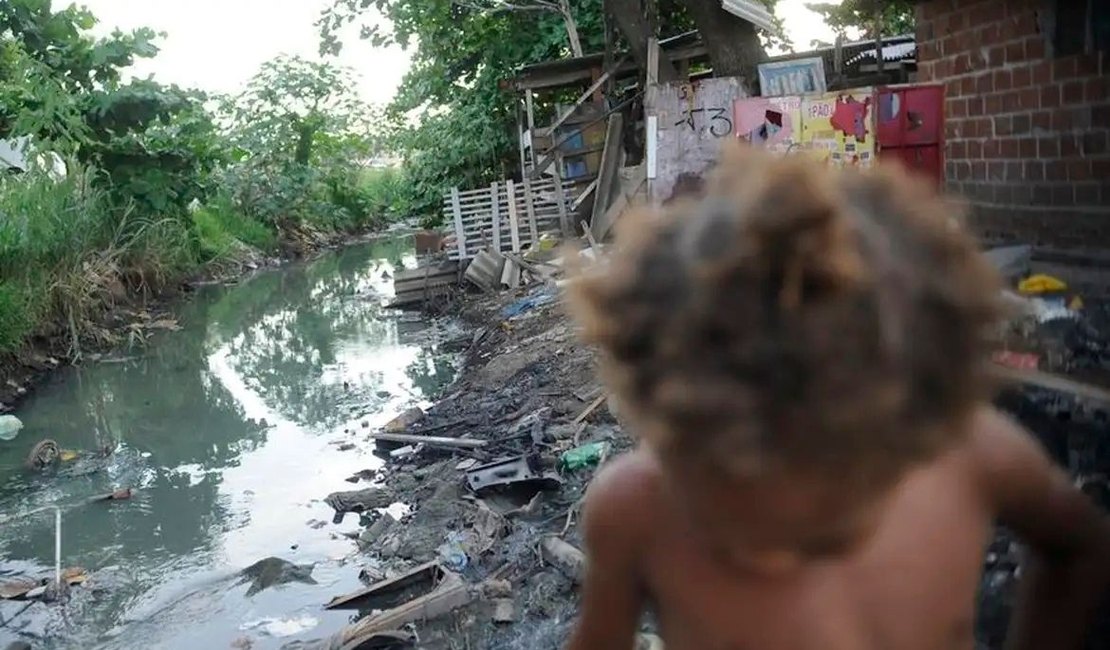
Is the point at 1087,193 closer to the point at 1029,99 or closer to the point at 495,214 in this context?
the point at 1029,99

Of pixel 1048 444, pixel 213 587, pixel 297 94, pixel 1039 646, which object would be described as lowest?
pixel 213 587

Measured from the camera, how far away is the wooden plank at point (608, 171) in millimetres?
13727

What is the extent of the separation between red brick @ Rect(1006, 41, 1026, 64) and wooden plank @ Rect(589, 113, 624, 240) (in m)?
10.1

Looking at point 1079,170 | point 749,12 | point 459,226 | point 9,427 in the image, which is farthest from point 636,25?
point 1079,170

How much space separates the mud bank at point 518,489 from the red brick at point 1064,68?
1794 millimetres

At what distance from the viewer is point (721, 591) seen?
1.06 metres

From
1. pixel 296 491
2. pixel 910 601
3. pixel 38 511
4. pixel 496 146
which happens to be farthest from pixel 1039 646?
pixel 496 146

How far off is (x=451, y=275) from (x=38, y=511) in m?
8.09

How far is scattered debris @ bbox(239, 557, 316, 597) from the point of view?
588 centimetres

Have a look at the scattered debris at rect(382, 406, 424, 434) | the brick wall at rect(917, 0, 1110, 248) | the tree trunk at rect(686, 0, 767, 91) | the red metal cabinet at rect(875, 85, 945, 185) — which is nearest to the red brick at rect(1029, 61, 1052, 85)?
the brick wall at rect(917, 0, 1110, 248)

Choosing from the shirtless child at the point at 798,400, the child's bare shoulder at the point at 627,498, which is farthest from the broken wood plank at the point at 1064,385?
the child's bare shoulder at the point at 627,498

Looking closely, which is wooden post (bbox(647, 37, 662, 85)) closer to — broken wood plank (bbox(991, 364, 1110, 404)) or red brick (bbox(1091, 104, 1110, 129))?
red brick (bbox(1091, 104, 1110, 129))

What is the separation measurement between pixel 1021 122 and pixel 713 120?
22.6 ft

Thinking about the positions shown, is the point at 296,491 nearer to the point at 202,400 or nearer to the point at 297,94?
the point at 202,400
